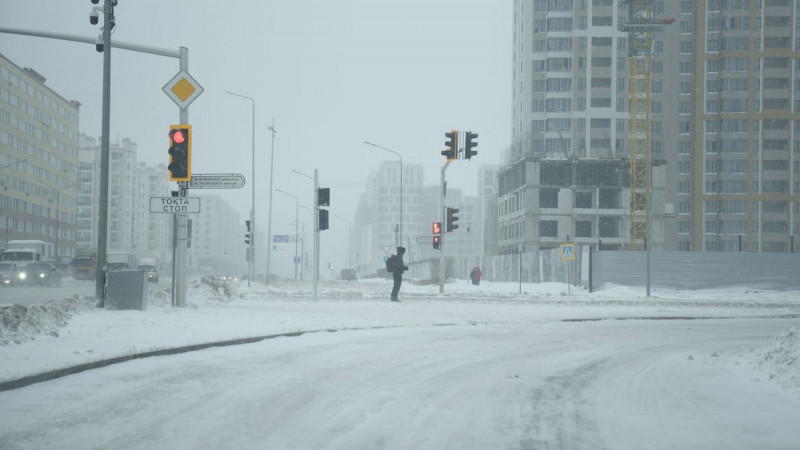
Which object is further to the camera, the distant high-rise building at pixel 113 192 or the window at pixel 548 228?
the distant high-rise building at pixel 113 192

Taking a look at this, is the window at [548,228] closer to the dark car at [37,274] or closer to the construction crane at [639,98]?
the construction crane at [639,98]

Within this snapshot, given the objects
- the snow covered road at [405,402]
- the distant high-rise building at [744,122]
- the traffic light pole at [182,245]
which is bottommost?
the snow covered road at [405,402]

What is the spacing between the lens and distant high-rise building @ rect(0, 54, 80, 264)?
8962 centimetres

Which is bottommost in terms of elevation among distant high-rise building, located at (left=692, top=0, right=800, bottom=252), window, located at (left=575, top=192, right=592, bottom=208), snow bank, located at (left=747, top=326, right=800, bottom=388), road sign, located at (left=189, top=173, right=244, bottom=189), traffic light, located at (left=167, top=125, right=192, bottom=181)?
snow bank, located at (left=747, top=326, right=800, bottom=388)

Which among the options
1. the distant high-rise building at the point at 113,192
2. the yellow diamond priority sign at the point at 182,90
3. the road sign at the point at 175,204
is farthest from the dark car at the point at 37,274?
the distant high-rise building at the point at 113,192

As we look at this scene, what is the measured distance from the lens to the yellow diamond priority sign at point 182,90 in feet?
53.2

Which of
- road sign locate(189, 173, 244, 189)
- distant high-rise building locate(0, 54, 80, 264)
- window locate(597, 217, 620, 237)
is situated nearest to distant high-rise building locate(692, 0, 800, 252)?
window locate(597, 217, 620, 237)

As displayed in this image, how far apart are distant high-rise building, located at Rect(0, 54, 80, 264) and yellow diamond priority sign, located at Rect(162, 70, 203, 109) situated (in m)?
71.6

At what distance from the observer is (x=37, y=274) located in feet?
136

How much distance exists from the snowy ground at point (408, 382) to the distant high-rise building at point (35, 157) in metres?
76.9

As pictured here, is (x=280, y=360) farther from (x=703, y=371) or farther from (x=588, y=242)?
(x=588, y=242)

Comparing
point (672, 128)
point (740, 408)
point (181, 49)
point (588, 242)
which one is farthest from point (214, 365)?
point (672, 128)

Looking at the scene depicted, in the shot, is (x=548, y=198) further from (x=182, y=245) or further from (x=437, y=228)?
(x=182, y=245)

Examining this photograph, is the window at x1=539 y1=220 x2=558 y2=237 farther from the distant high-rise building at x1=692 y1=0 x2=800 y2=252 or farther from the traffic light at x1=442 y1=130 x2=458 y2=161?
the traffic light at x1=442 y1=130 x2=458 y2=161
